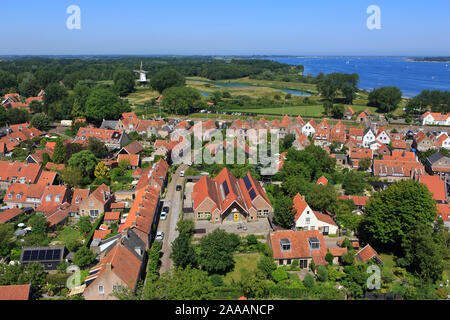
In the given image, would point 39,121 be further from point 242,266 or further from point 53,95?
point 242,266

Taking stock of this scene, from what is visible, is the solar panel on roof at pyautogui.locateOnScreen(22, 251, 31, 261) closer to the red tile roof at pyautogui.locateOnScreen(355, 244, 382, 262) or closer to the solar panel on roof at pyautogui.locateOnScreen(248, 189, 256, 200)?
the solar panel on roof at pyautogui.locateOnScreen(248, 189, 256, 200)

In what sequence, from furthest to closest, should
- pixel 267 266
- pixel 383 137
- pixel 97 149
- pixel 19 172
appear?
1. pixel 383 137
2. pixel 97 149
3. pixel 19 172
4. pixel 267 266

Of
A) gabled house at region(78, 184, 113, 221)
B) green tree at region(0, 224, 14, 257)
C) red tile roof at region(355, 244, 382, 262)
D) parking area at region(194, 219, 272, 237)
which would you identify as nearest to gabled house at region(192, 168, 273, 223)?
parking area at region(194, 219, 272, 237)

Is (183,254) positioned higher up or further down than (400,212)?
further down

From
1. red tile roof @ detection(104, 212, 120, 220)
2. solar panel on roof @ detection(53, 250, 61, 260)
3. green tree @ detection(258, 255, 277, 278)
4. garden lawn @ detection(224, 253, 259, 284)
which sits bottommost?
garden lawn @ detection(224, 253, 259, 284)

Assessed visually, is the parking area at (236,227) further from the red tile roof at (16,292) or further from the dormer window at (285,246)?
the red tile roof at (16,292)

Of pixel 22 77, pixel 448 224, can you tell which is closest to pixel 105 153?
pixel 448 224

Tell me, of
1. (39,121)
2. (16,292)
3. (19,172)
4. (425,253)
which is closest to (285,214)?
(425,253)
